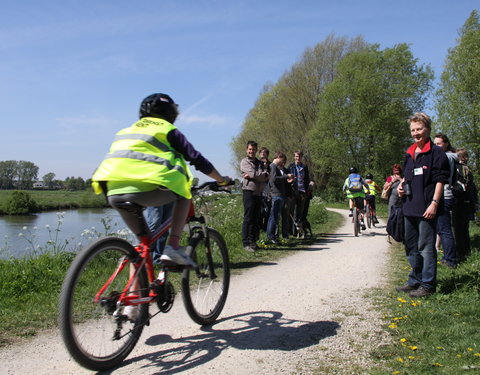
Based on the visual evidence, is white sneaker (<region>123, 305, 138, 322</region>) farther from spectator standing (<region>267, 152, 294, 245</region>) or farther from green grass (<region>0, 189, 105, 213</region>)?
green grass (<region>0, 189, 105, 213</region>)

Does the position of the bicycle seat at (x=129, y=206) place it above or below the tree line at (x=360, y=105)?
below

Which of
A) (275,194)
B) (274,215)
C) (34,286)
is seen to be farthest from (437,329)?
(275,194)

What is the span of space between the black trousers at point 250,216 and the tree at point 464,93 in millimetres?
23584

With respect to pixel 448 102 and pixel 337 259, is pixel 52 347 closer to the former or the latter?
pixel 337 259

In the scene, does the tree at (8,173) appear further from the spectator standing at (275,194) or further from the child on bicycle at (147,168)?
the child on bicycle at (147,168)

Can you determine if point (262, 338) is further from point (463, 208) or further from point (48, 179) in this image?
point (48, 179)

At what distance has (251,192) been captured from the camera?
28.2ft

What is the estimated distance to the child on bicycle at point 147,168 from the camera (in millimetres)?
3004

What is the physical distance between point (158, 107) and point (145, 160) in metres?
0.54

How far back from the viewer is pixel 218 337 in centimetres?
371

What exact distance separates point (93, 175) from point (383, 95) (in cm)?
3564

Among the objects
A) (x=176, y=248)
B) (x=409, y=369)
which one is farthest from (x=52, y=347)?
(x=409, y=369)

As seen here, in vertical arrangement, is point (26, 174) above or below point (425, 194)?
above

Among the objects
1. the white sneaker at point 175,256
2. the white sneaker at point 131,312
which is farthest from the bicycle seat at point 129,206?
the white sneaker at point 131,312
